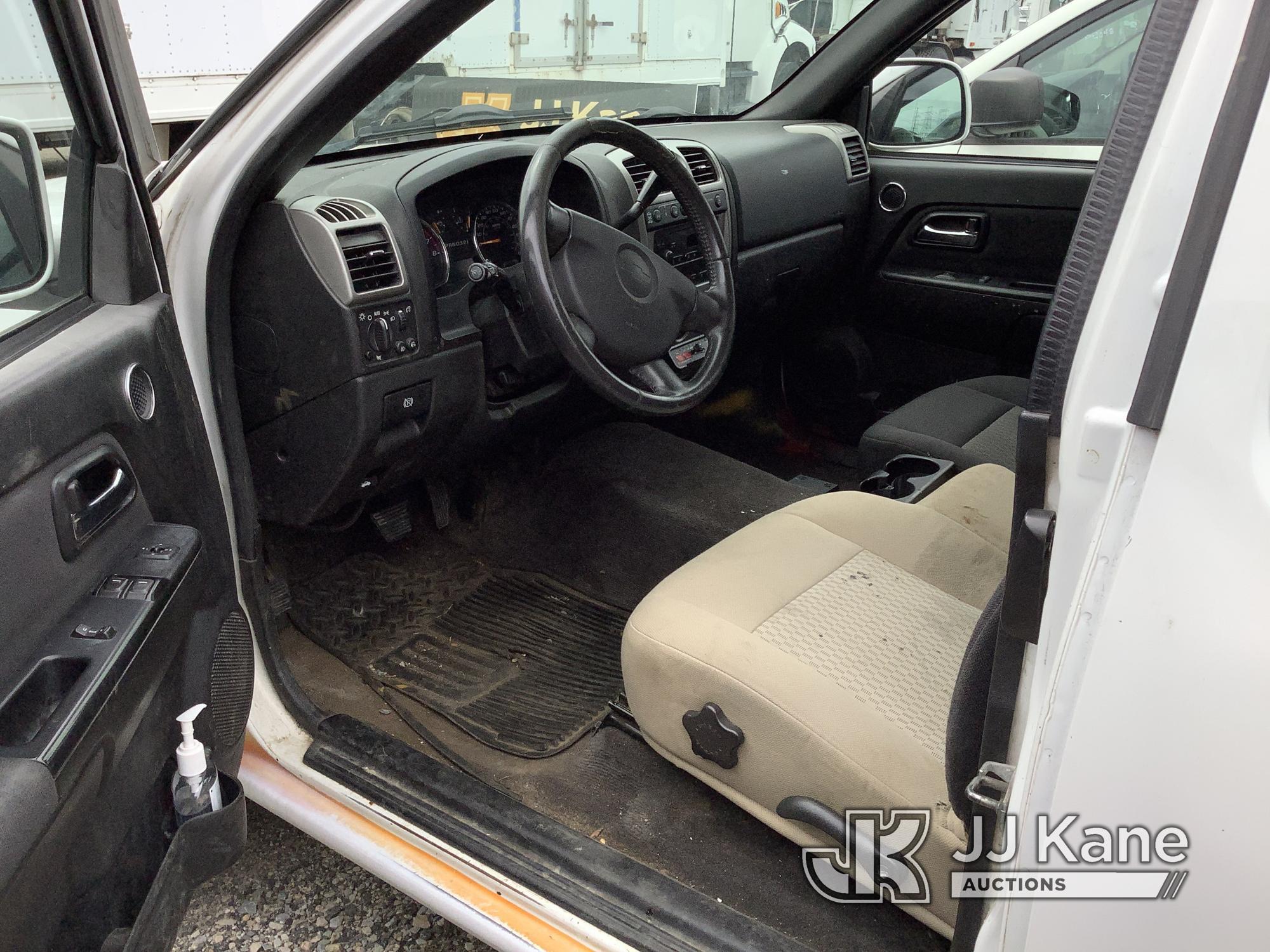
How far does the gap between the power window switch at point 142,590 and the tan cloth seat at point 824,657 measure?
25.1 inches

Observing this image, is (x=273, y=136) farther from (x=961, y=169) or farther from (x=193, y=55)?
(x=193, y=55)

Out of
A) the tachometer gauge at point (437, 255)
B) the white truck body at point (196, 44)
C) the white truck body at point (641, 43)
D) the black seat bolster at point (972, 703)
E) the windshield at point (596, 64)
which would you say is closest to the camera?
the black seat bolster at point (972, 703)

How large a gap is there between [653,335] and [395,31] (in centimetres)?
74

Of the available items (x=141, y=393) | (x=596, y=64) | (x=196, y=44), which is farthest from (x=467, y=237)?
(x=196, y=44)

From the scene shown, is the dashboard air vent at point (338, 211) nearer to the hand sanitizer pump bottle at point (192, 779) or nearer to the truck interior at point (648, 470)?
the truck interior at point (648, 470)

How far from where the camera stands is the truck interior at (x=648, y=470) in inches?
54.0

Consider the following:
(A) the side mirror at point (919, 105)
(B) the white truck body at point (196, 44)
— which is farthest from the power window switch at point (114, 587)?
(B) the white truck body at point (196, 44)

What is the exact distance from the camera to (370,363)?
175cm

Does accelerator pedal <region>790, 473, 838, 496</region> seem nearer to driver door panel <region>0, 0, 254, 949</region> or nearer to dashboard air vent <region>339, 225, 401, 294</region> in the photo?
dashboard air vent <region>339, 225, 401, 294</region>

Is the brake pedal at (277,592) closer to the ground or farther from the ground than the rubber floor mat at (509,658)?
farther from the ground

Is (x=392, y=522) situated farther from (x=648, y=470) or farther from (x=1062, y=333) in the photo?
(x=1062, y=333)

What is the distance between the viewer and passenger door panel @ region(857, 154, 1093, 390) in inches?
105

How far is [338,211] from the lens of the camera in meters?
1.70

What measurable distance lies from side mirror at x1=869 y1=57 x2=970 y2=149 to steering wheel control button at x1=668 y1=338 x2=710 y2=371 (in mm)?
1326
